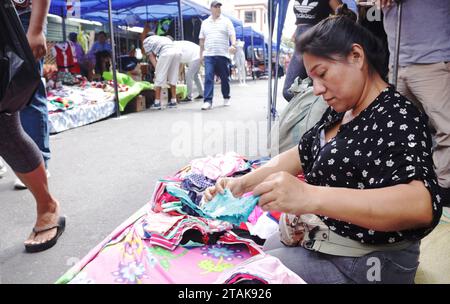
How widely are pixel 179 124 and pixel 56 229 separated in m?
3.59

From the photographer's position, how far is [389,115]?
108 cm

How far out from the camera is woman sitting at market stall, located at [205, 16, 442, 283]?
950 millimetres

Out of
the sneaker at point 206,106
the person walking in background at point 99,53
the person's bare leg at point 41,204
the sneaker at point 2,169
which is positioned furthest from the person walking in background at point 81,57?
the person's bare leg at point 41,204

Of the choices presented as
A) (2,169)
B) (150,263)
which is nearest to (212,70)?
(2,169)

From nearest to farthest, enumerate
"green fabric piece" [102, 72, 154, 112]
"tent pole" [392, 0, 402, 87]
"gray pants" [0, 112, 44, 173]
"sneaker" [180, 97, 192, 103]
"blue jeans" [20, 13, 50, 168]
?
"gray pants" [0, 112, 44, 173]
"tent pole" [392, 0, 402, 87]
"blue jeans" [20, 13, 50, 168]
"green fabric piece" [102, 72, 154, 112]
"sneaker" [180, 97, 192, 103]

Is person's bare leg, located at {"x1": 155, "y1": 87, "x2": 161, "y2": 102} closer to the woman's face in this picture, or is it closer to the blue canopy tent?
the blue canopy tent

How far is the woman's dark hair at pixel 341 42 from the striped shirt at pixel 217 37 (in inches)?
234

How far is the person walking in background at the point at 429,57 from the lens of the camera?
7.00 feet

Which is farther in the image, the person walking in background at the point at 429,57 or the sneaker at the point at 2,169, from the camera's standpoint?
the sneaker at the point at 2,169

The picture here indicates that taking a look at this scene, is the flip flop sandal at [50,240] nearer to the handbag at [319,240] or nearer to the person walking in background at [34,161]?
the person walking in background at [34,161]

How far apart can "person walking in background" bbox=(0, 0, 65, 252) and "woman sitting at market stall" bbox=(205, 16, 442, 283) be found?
134 centimetres

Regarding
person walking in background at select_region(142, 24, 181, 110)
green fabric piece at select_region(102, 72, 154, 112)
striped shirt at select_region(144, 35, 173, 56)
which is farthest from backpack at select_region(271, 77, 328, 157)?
striped shirt at select_region(144, 35, 173, 56)
